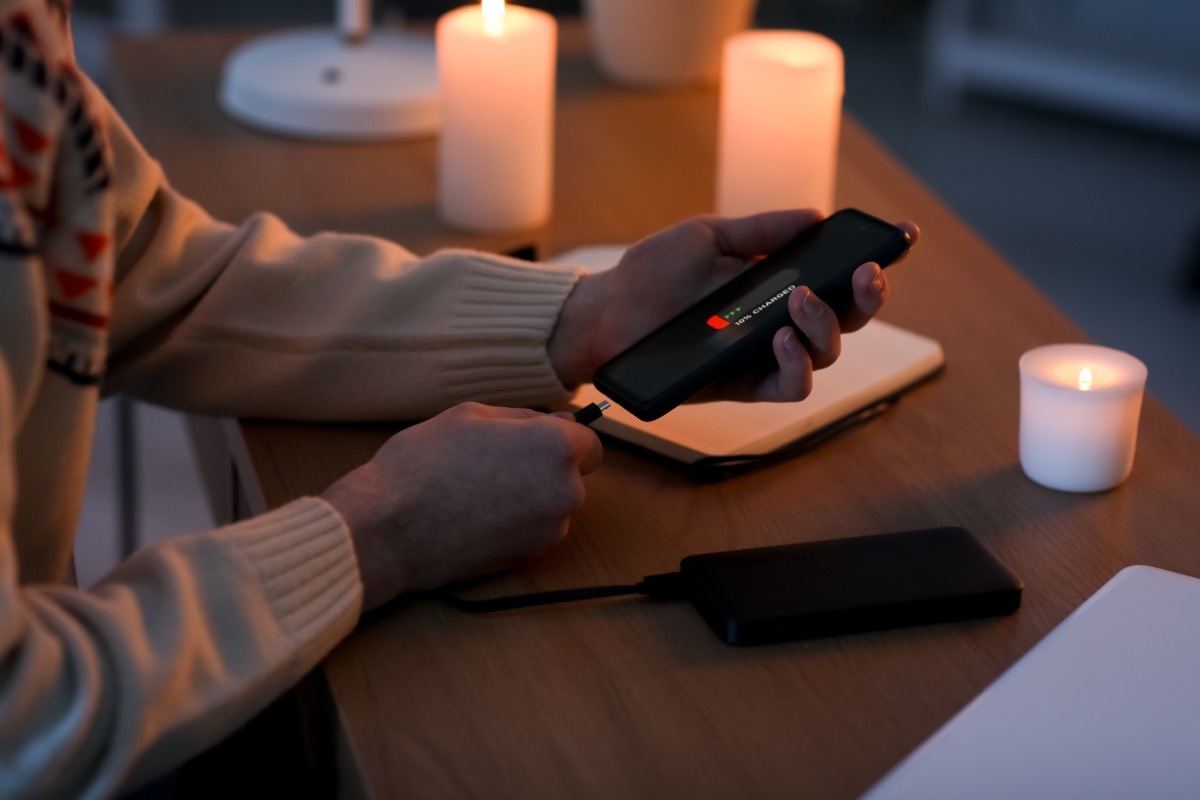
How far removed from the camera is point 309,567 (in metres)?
0.62

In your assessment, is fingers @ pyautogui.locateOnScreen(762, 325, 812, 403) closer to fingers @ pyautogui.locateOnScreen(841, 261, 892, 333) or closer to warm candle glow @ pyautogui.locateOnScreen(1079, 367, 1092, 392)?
fingers @ pyautogui.locateOnScreen(841, 261, 892, 333)

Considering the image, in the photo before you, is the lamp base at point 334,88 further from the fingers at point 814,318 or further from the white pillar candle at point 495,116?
the fingers at point 814,318

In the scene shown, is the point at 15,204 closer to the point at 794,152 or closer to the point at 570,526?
the point at 570,526

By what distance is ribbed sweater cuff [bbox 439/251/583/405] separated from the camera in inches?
32.4

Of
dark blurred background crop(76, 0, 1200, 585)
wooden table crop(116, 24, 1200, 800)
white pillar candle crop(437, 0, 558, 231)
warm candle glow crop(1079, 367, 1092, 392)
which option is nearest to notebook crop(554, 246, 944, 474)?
wooden table crop(116, 24, 1200, 800)

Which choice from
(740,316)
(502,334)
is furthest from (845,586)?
(502,334)

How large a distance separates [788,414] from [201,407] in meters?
0.33

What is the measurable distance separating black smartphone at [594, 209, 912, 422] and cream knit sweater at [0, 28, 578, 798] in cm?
10

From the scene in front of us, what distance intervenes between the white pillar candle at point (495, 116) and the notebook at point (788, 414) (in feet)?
0.89

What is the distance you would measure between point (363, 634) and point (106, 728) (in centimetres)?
12

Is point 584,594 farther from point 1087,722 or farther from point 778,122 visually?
point 778,122

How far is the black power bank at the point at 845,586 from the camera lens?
631 mm

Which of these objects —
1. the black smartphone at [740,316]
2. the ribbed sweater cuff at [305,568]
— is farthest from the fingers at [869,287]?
the ribbed sweater cuff at [305,568]

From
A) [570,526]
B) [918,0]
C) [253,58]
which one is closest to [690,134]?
[253,58]
